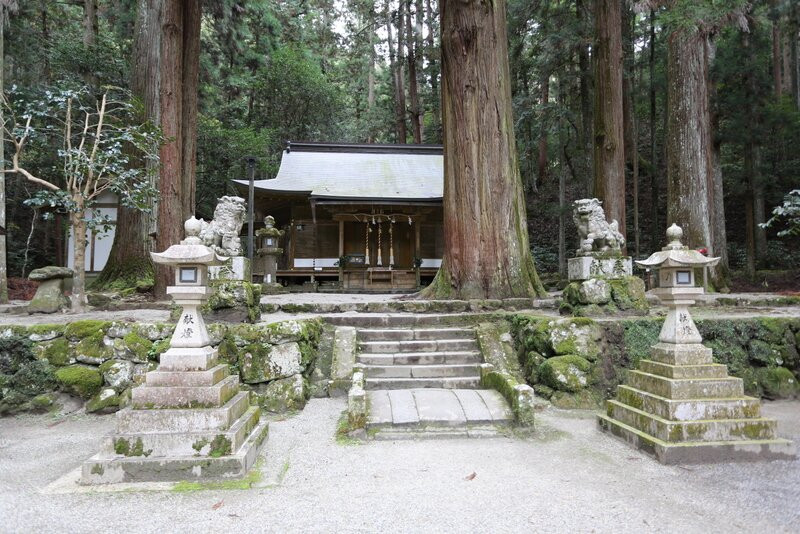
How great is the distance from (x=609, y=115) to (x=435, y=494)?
10.1m

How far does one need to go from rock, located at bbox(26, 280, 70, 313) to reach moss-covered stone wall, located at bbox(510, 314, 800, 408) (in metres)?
6.40

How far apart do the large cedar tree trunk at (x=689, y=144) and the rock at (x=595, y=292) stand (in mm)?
5091

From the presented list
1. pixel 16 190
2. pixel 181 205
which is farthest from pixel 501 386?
pixel 16 190

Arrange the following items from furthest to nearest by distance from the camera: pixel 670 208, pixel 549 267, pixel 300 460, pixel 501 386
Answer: pixel 549 267, pixel 670 208, pixel 501 386, pixel 300 460

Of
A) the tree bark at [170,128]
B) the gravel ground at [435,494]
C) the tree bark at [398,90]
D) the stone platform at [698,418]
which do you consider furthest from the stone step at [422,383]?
the tree bark at [398,90]

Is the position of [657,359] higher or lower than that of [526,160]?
lower

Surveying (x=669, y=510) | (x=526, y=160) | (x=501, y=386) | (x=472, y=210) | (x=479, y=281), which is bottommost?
(x=669, y=510)

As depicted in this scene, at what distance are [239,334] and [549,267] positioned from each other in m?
17.1

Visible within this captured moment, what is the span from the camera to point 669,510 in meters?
2.75

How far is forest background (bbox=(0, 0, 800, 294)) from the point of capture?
42.6 ft

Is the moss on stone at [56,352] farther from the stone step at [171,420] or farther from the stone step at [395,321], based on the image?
the stone step at [395,321]

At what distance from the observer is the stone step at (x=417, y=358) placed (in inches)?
218

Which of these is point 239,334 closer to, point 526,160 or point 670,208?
point 670,208

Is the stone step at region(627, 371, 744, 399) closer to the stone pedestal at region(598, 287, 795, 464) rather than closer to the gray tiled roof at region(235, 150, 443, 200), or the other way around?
the stone pedestal at region(598, 287, 795, 464)
